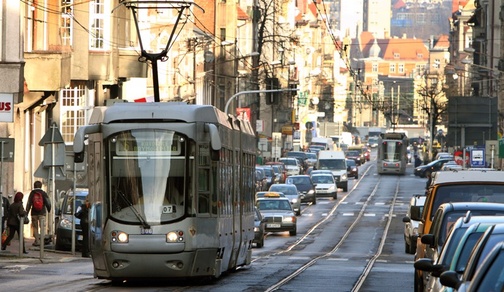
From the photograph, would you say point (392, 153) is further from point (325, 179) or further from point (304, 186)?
point (304, 186)

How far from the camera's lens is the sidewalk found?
29812 millimetres

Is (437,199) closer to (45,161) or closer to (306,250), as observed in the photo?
(45,161)

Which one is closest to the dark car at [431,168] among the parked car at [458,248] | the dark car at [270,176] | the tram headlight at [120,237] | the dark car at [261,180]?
the dark car at [270,176]

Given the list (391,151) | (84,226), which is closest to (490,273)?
(84,226)

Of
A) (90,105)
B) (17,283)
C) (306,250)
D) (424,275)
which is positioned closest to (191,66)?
(90,105)

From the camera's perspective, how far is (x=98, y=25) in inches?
1927

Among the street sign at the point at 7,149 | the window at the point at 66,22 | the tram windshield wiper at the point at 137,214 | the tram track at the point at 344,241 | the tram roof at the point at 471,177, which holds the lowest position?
the tram track at the point at 344,241

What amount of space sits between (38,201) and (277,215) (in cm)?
1623

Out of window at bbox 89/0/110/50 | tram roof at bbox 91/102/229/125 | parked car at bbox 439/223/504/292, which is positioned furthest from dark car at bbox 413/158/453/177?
parked car at bbox 439/223/504/292

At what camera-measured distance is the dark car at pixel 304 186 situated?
69.8 meters

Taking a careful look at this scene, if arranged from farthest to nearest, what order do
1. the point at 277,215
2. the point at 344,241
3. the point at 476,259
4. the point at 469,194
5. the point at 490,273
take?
the point at 277,215 < the point at 344,241 < the point at 469,194 < the point at 476,259 < the point at 490,273

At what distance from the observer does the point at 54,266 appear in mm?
28250

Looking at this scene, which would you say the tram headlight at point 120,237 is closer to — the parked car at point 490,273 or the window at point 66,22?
the parked car at point 490,273

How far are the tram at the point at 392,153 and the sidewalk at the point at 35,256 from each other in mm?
72968
